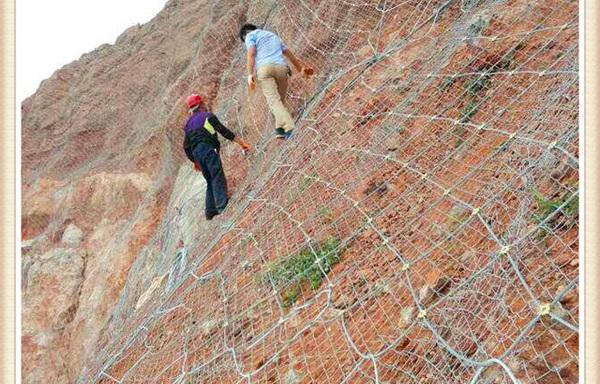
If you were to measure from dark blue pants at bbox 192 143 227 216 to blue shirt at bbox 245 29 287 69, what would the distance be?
58 centimetres

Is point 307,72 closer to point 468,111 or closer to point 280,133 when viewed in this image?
point 280,133

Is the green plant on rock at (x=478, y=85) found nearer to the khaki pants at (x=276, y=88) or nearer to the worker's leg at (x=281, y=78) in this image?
the khaki pants at (x=276, y=88)

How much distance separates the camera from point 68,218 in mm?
6316

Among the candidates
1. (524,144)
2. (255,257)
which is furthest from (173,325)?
(524,144)

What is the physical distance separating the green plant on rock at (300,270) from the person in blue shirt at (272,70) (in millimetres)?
1237

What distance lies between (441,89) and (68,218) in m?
4.66

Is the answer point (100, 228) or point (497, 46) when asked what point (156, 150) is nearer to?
point (100, 228)

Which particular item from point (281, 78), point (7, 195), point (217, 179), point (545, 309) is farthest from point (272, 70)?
point (545, 309)

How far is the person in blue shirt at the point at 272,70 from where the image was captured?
3639 millimetres

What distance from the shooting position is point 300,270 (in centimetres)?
248

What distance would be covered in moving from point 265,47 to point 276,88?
0.85ft

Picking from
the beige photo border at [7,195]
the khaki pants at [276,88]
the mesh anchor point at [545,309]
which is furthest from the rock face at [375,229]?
the beige photo border at [7,195]

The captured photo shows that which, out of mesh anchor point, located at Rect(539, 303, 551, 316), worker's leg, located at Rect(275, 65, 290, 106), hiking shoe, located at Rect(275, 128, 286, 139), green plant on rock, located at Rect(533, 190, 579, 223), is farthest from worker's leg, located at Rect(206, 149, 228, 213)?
mesh anchor point, located at Rect(539, 303, 551, 316)

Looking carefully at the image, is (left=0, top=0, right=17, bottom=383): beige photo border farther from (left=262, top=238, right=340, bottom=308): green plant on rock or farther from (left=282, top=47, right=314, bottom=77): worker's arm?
(left=282, top=47, right=314, bottom=77): worker's arm
